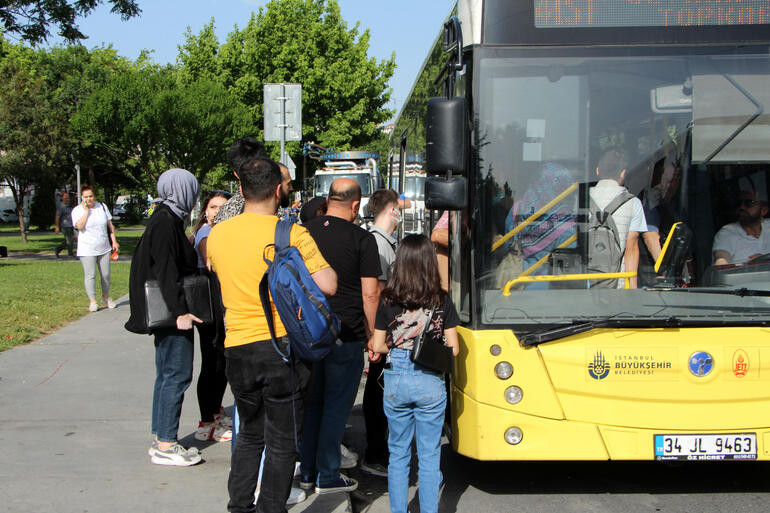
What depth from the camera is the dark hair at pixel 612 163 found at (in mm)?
4586

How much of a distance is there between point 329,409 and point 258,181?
159 centimetres

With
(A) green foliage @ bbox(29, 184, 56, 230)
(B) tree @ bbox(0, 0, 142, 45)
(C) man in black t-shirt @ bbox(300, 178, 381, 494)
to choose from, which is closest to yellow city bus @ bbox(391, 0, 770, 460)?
(C) man in black t-shirt @ bbox(300, 178, 381, 494)

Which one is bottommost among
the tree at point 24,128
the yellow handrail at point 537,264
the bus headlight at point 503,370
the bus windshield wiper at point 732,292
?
the bus headlight at point 503,370

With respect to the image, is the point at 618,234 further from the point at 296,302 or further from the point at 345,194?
the point at 296,302

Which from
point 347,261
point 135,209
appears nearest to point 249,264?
point 347,261

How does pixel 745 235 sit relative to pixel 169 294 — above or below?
above

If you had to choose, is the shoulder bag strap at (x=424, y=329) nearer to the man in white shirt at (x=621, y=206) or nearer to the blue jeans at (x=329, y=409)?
the blue jeans at (x=329, y=409)

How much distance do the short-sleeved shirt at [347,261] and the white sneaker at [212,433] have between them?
1.77 m

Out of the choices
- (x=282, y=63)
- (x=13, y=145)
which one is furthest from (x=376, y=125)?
(x=13, y=145)

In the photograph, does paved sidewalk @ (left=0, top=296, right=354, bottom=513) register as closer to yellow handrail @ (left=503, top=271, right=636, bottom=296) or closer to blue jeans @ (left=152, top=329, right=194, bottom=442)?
blue jeans @ (left=152, top=329, right=194, bottom=442)

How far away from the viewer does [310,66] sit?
42344mm

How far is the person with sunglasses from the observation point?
459 cm

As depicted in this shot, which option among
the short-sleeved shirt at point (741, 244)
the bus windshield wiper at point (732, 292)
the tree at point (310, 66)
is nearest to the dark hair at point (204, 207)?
the bus windshield wiper at point (732, 292)

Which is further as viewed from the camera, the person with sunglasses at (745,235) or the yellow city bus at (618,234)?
the person with sunglasses at (745,235)
